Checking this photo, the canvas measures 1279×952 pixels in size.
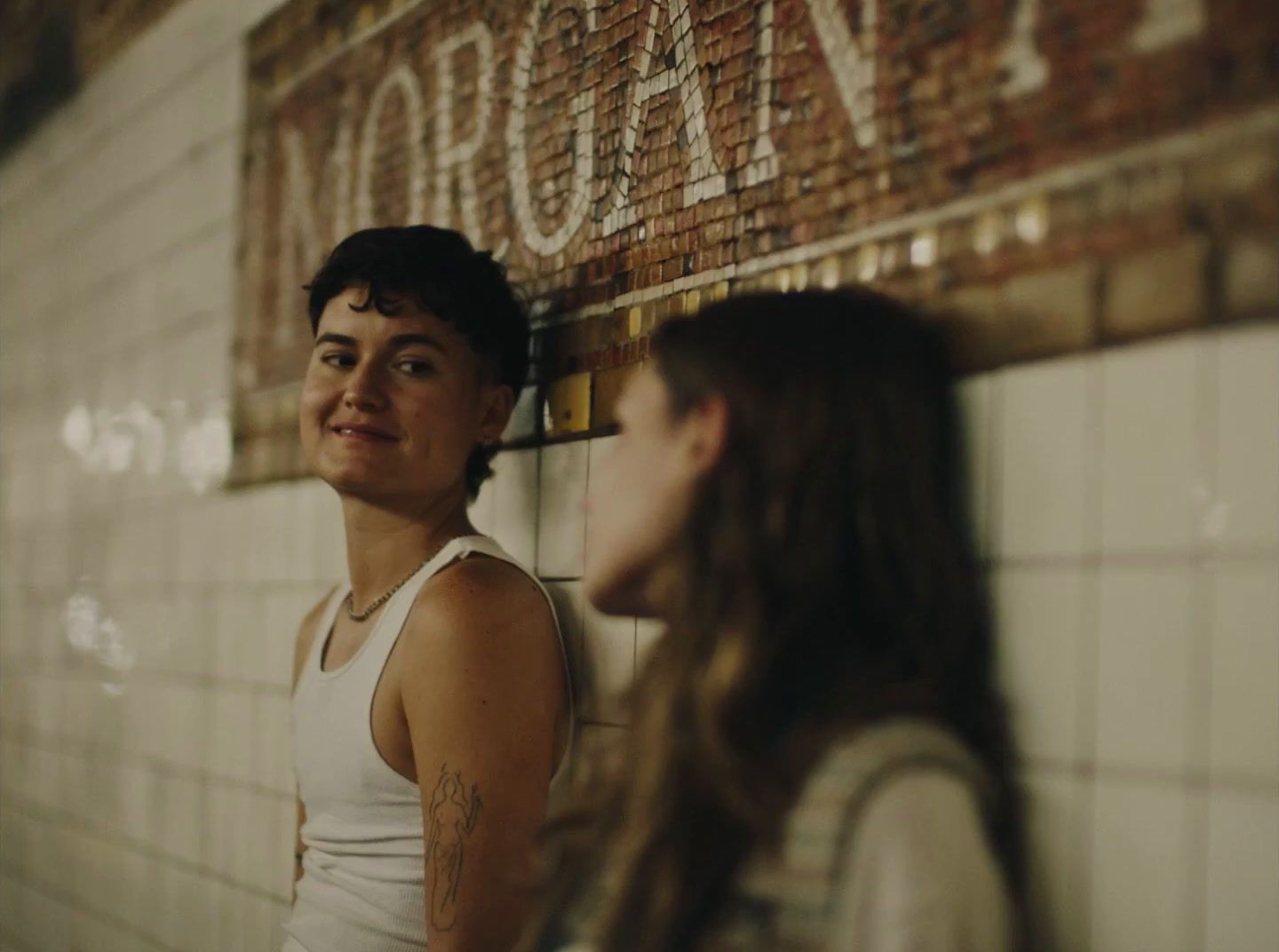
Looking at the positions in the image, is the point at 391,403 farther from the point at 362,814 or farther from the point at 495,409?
the point at 362,814

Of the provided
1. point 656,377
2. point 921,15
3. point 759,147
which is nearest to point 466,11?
point 759,147

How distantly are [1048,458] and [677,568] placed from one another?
0.37 metres

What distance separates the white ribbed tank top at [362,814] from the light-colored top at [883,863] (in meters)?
0.84

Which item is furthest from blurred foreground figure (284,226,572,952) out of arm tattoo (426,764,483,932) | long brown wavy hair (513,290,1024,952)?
long brown wavy hair (513,290,1024,952)

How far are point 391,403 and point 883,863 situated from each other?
1195mm

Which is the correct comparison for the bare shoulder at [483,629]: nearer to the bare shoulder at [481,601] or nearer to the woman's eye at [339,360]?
the bare shoulder at [481,601]

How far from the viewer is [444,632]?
5.65ft

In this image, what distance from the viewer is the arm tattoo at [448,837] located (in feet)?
5.39

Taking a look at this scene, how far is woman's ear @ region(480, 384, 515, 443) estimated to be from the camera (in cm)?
203

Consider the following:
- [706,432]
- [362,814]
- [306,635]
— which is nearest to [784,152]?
[706,432]

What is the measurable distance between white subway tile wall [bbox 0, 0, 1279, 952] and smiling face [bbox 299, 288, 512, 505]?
18 centimetres

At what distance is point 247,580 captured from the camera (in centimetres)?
289

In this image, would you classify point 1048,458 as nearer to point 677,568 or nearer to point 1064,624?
point 1064,624

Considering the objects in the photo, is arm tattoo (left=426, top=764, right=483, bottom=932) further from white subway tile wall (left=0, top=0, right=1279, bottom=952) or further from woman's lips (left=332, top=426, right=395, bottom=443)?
woman's lips (left=332, top=426, right=395, bottom=443)
